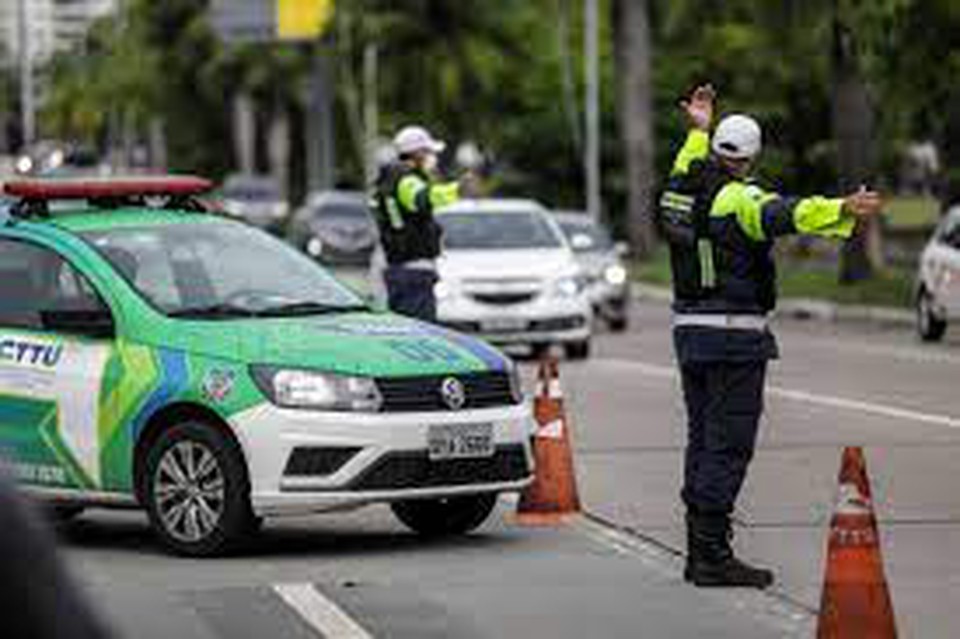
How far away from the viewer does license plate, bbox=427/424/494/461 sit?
37.8 feet

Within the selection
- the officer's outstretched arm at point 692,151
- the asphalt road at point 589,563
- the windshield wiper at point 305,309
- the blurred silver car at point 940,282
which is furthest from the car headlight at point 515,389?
the blurred silver car at point 940,282

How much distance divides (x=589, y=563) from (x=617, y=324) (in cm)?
2374

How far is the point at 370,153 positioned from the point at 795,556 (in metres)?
70.0

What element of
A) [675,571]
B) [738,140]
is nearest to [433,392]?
[675,571]

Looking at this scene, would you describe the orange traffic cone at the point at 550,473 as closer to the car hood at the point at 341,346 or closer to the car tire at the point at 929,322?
the car hood at the point at 341,346

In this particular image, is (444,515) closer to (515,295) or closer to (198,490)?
(198,490)

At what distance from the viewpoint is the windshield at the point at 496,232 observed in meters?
28.0

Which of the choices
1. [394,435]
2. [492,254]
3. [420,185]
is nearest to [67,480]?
[394,435]

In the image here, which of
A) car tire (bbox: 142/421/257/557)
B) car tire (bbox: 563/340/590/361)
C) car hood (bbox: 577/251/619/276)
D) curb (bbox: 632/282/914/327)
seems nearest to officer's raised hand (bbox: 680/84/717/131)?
car tire (bbox: 142/421/257/557)

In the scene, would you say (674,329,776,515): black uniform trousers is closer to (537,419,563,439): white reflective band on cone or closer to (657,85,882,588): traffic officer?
(657,85,882,588): traffic officer

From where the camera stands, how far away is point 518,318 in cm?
2695

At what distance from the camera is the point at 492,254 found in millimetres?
27562

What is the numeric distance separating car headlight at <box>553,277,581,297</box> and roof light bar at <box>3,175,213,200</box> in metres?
14.0

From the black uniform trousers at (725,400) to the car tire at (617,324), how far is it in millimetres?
24454
